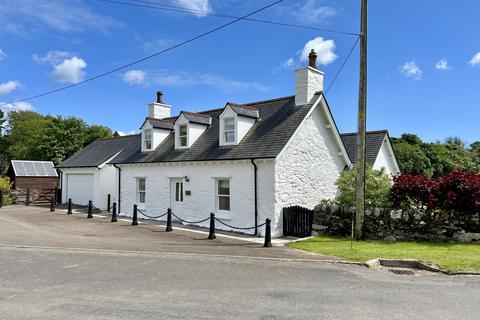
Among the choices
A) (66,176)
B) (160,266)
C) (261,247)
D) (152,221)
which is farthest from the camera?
(66,176)

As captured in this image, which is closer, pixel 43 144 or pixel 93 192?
pixel 93 192

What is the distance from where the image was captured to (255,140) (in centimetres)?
1877

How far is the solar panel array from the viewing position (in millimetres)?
35172

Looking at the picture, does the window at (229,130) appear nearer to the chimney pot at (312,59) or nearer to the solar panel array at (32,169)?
the chimney pot at (312,59)

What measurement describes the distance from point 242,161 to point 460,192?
8.65 m

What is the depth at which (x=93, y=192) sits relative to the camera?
97.1 feet

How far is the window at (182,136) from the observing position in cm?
2230

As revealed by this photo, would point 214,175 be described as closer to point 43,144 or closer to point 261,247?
point 261,247

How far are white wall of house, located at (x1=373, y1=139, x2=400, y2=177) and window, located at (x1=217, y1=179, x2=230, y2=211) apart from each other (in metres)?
12.2

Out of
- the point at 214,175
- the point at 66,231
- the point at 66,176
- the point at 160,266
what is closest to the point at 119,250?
the point at 160,266

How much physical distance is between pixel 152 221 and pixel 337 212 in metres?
10.2

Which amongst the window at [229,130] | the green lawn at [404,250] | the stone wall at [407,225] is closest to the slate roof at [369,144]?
the stone wall at [407,225]

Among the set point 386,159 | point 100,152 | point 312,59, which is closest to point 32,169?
point 100,152

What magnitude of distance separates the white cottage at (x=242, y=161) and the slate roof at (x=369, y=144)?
4176 mm
